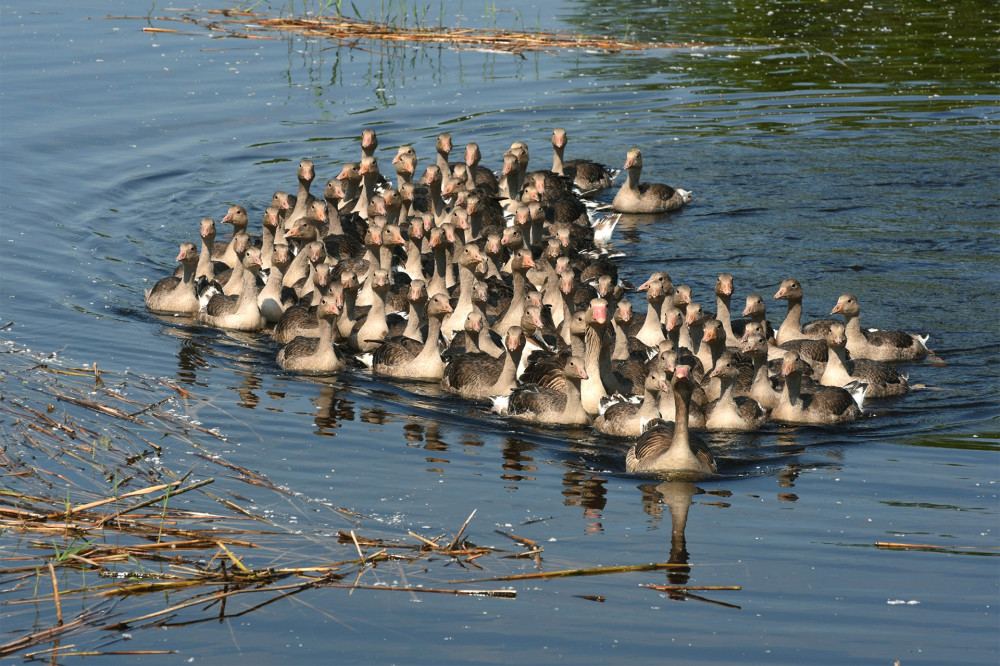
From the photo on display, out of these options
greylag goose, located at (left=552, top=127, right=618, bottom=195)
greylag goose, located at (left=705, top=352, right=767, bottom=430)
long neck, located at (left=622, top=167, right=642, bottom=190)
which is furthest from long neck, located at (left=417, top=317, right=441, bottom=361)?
greylag goose, located at (left=552, top=127, right=618, bottom=195)

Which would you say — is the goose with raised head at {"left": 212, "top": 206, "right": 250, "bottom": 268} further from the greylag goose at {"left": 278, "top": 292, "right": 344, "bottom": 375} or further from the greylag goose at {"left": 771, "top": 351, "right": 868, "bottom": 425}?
the greylag goose at {"left": 771, "top": 351, "right": 868, "bottom": 425}

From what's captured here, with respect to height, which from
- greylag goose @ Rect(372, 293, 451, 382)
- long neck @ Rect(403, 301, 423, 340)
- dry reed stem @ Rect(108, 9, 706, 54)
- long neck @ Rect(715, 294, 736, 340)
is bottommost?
greylag goose @ Rect(372, 293, 451, 382)

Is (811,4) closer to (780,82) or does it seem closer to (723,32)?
(723,32)

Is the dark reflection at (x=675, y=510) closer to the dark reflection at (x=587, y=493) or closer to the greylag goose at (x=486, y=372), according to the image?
the dark reflection at (x=587, y=493)

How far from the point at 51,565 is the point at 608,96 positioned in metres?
23.9

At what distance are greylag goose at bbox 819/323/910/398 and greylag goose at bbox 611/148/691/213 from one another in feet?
27.2

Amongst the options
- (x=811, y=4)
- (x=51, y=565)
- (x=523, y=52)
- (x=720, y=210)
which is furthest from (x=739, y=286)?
(x=811, y=4)

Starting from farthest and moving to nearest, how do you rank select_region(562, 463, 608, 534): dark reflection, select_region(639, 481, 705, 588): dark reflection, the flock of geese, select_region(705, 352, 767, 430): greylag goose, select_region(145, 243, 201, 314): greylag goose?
select_region(145, 243, 201, 314): greylag goose < the flock of geese < select_region(705, 352, 767, 430): greylag goose < select_region(562, 463, 608, 534): dark reflection < select_region(639, 481, 705, 588): dark reflection

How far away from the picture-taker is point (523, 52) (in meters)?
34.1

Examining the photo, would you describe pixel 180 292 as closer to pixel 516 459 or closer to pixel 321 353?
pixel 321 353

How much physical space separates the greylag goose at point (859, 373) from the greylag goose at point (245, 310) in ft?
24.9

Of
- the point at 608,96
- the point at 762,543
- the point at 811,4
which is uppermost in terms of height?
the point at 811,4

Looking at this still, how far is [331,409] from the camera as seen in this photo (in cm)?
1498

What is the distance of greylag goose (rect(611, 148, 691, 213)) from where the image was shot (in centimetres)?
2364
